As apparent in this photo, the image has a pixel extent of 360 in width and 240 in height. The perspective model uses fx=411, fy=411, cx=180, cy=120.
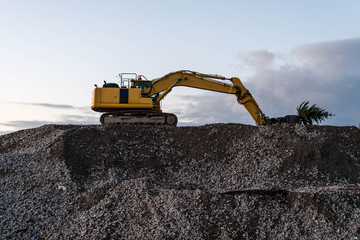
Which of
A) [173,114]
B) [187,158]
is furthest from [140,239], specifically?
[173,114]

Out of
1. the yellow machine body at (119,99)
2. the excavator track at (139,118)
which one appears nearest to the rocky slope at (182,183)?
the excavator track at (139,118)

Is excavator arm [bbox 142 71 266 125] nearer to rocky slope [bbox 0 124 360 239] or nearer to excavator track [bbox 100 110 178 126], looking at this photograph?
excavator track [bbox 100 110 178 126]

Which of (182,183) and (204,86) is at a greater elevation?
(204,86)

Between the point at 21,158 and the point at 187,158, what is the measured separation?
5.59m

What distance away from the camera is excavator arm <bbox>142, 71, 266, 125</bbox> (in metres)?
18.3

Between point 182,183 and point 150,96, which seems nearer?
point 182,183

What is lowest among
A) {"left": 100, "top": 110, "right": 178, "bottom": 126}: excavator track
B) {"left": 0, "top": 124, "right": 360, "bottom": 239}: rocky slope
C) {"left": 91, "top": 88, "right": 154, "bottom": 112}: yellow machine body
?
{"left": 0, "top": 124, "right": 360, "bottom": 239}: rocky slope

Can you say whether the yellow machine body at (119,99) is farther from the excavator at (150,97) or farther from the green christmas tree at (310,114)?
the green christmas tree at (310,114)

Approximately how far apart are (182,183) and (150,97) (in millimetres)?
6557

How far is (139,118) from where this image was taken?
17.6 meters

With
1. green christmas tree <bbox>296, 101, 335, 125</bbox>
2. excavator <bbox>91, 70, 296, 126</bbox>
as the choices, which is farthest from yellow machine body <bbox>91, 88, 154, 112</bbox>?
green christmas tree <bbox>296, 101, 335, 125</bbox>

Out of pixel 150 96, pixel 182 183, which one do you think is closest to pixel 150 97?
pixel 150 96

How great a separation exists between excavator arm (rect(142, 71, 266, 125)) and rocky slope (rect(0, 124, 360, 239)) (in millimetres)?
2669

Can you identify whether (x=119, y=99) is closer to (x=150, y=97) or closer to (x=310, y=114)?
(x=150, y=97)
